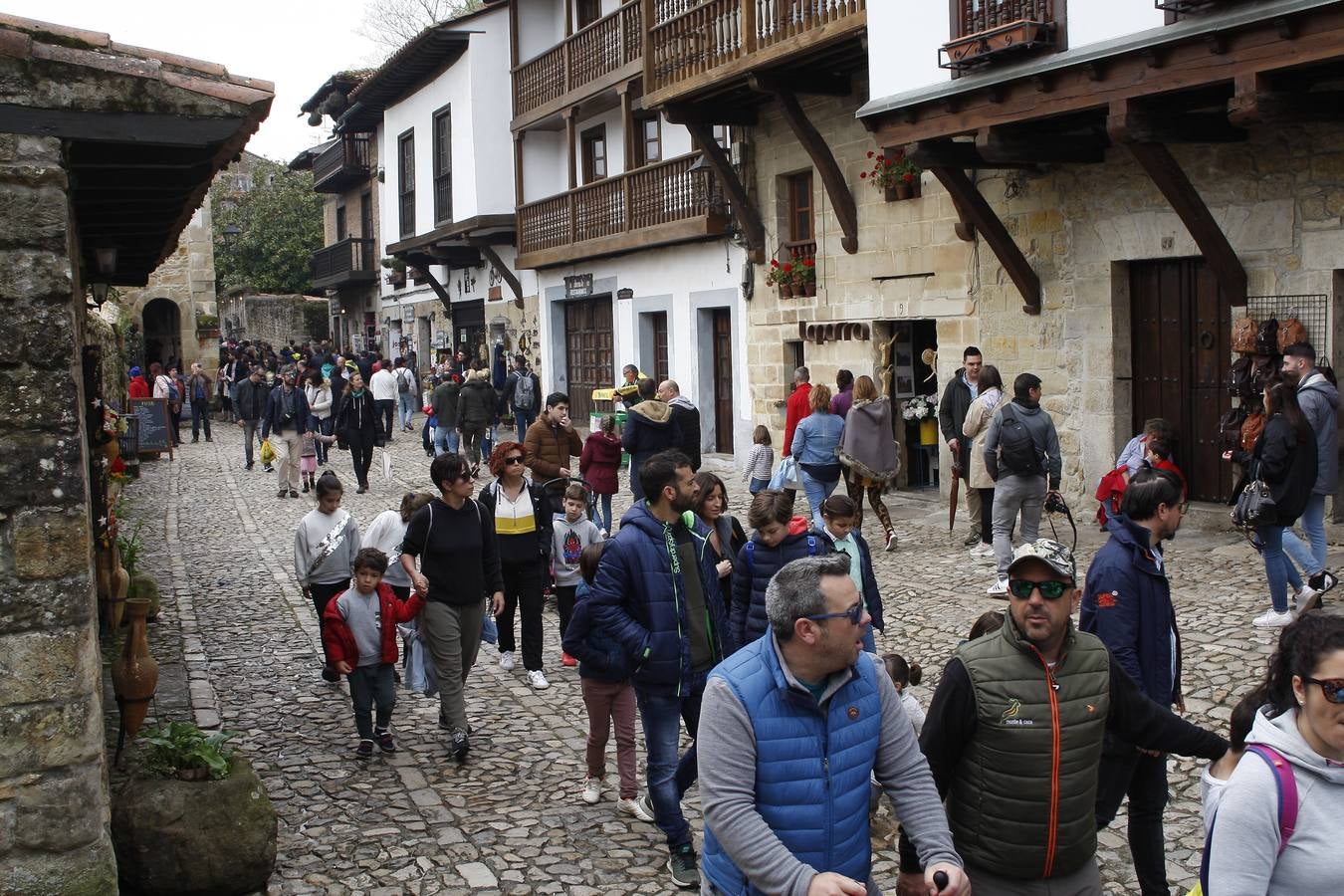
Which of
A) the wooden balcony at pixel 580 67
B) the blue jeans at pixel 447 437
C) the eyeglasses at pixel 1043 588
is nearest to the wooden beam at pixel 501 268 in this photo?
the wooden balcony at pixel 580 67

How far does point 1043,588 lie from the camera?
142 inches

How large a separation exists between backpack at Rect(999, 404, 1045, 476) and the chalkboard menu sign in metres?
14.5

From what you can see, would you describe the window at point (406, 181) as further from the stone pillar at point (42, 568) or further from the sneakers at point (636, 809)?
the stone pillar at point (42, 568)

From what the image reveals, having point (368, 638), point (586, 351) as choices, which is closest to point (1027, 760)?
point (368, 638)

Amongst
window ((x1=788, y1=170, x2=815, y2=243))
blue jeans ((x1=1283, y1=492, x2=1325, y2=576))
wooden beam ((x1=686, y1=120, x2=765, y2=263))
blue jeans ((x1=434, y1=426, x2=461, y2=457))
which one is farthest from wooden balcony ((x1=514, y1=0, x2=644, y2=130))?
blue jeans ((x1=1283, y1=492, x2=1325, y2=576))

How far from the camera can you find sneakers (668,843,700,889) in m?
5.30

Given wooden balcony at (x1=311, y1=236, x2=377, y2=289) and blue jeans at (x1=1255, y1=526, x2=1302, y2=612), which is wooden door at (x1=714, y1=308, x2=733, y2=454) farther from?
wooden balcony at (x1=311, y1=236, x2=377, y2=289)

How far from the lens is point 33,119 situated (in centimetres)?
461

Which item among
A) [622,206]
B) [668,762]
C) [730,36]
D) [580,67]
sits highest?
[580,67]

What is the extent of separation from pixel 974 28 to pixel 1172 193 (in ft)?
7.40

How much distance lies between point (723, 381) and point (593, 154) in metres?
5.77

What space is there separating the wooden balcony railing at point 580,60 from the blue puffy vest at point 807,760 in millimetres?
17250

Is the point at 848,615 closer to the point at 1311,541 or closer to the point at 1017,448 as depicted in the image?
the point at 1311,541

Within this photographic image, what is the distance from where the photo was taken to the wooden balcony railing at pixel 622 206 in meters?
18.7
